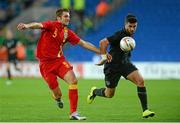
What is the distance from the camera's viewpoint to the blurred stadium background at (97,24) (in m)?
35.3

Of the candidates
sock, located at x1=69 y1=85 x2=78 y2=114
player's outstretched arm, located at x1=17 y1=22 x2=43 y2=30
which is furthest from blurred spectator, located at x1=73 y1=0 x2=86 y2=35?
sock, located at x1=69 y1=85 x2=78 y2=114

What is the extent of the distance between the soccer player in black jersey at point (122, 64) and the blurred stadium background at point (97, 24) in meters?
18.8

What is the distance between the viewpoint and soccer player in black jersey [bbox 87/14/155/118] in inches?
539

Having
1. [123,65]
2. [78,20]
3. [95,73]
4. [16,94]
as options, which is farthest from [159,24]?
[123,65]

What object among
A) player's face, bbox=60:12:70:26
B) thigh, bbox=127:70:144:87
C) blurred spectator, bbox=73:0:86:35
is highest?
blurred spectator, bbox=73:0:86:35

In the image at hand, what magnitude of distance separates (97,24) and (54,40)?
23.8 meters

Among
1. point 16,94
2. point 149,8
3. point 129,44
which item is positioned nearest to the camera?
point 129,44

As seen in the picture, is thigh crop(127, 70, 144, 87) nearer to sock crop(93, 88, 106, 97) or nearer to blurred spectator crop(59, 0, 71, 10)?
sock crop(93, 88, 106, 97)

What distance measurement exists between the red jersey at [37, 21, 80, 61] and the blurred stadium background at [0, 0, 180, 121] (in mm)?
18904

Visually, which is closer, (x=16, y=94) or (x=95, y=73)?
(x=16, y=94)

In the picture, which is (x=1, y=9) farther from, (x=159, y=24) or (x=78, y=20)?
(x=159, y=24)

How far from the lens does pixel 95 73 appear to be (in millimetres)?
31922

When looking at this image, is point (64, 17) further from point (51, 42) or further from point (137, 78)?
point (137, 78)

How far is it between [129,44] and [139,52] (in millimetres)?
22431
